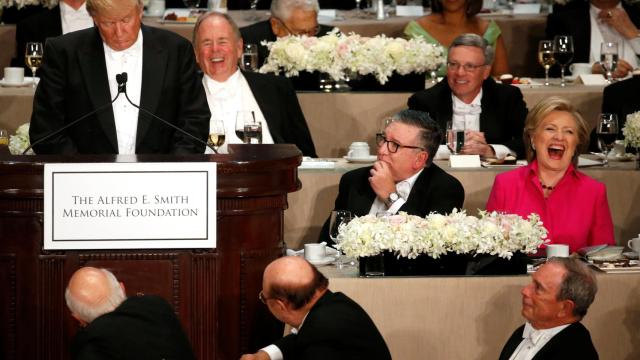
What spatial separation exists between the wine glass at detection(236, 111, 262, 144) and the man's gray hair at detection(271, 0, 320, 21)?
69.7 inches

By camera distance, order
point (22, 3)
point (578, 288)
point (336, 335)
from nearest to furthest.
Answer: point (336, 335) → point (578, 288) → point (22, 3)

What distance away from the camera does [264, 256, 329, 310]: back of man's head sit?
3994 millimetres

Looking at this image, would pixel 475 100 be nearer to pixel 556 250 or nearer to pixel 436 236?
pixel 556 250

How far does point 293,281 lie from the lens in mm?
4012

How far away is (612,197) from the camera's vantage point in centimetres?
631

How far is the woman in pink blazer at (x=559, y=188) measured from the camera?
18.5ft

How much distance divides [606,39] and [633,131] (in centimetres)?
250

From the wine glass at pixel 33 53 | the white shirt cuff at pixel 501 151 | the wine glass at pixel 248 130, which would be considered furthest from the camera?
the wine glass at pixel 33 53

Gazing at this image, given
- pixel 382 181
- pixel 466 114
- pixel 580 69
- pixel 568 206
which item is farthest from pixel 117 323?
pixel 580 69

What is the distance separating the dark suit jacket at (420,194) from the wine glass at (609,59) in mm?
2433

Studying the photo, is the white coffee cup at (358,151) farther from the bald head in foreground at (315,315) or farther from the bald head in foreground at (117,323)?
the bald head in foreground at (117,323)

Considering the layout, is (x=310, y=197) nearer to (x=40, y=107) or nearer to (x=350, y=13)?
(x=40, y=107)

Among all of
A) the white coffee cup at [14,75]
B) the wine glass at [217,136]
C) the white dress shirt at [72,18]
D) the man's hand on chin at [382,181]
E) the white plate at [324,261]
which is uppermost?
the white dress shirt at [72,18]

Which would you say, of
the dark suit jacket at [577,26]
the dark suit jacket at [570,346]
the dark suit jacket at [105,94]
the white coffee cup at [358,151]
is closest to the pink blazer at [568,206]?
the white coffee cup at [358,151]
